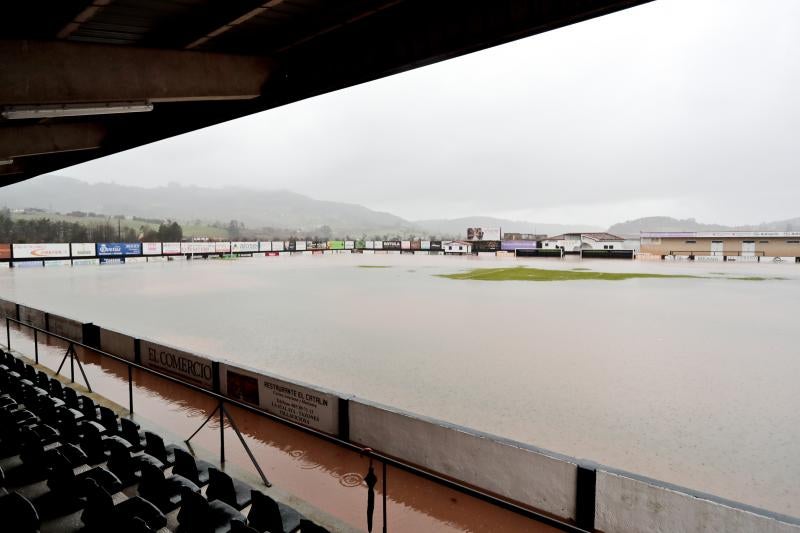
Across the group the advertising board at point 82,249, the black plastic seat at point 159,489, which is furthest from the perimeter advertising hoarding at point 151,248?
the black plastic seat at point 159,489

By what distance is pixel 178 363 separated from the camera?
10.5 m

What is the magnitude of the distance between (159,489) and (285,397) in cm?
368

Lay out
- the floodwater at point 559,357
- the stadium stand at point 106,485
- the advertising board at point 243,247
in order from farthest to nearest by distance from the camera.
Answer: the advertising board at point 243,247 → the floodwater at point 559,357 → the stadium stand at point 106,485

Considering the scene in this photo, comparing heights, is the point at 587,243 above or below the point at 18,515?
above

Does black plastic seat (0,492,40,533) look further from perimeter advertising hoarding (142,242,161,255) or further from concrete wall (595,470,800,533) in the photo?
perimeter advertising hoarding (142,242,161,255)

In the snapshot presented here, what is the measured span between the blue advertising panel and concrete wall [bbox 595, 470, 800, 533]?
2512 inches

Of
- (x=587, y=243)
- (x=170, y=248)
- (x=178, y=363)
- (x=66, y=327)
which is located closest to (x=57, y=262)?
(x=170, y=248)

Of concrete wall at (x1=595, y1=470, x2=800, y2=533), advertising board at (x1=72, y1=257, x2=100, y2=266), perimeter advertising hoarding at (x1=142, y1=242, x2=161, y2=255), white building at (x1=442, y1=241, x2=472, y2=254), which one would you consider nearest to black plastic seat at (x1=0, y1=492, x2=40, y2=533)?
concrete wall at (x1=595, y1=470, x2=800, y2=533)

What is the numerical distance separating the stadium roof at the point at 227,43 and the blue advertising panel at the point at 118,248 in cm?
5685

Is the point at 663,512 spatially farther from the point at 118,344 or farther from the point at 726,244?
the point at 726,244

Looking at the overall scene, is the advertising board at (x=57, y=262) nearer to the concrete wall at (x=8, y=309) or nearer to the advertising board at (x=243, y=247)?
the advertising board at (x=243, y=247)

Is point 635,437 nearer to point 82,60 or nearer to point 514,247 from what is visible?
point 82,60

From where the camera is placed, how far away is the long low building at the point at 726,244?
7250cm

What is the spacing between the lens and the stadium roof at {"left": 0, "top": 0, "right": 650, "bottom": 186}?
237 inches
